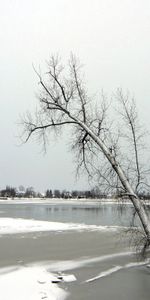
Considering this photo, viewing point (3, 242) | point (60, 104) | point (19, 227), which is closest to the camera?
point (60, 104)

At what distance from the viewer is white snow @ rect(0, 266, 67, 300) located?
870cm

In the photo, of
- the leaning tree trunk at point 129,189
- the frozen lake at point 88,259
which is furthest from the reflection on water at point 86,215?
the leaning tree trunk at point 129,189

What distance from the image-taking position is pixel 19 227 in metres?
24.4

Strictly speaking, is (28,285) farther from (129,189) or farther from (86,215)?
(86,215)

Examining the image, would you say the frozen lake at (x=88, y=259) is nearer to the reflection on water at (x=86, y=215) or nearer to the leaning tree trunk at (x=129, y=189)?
the reflection on water at (x=86, y=215)

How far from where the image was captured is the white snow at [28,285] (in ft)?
28.6

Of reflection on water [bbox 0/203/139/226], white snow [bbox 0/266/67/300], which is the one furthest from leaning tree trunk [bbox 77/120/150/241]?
white snow [bbox 0/266/67/300]

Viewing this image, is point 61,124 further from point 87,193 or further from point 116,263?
point 116,263

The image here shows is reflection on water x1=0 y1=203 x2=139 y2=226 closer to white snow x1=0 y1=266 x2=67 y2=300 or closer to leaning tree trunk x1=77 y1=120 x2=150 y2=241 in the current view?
leaning tree trunk x1=77 y1=120 x2=150 y2=241

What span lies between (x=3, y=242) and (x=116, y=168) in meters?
8.63

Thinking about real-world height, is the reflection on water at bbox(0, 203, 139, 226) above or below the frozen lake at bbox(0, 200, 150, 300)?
above

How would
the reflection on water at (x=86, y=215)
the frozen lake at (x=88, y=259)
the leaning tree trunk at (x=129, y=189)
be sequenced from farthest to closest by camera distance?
the reflection on water at (x=86, y=215) < the leaning tree trunk at (x=129, y=189) < the frozen lake at (x=88, y=259)

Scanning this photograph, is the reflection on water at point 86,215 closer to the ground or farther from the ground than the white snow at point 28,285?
farther from the ground

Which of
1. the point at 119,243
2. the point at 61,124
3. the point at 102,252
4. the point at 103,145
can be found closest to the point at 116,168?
the point at 103,145
